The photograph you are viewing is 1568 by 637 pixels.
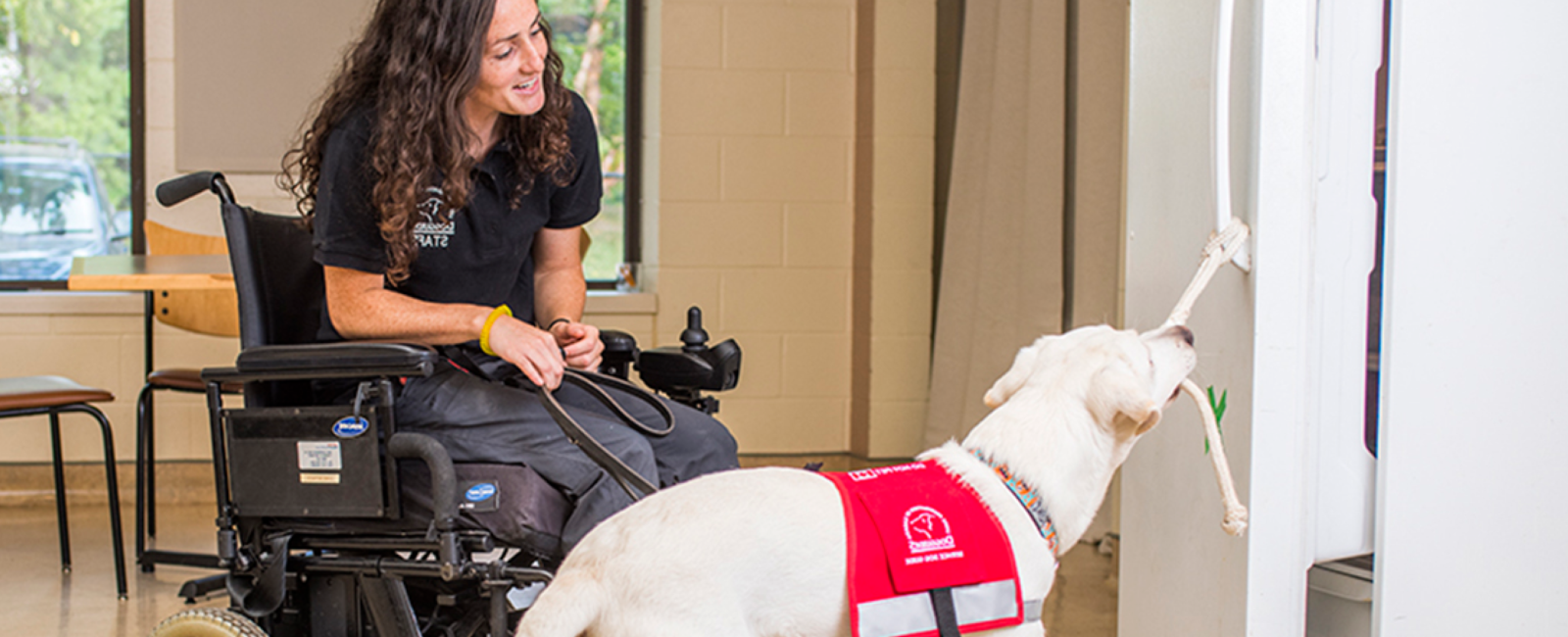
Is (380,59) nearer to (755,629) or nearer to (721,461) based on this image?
(721,461)

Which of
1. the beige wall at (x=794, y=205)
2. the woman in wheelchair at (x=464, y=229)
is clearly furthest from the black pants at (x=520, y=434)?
the beige wall at (x=794, y=205)

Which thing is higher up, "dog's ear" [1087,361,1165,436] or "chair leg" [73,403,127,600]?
"dog's ear" [1087,361,1165,436]

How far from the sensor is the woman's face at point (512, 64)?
5.28 feet

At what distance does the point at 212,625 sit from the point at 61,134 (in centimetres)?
326

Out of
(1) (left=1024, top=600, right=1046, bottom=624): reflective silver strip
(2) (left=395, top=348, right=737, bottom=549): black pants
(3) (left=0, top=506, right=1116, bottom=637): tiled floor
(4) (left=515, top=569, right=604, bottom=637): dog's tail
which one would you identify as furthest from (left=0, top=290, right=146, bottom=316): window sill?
(1) (left=1024, top=600, right=1046, bottom=624): reflective silver strip

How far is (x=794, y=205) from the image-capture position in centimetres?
414

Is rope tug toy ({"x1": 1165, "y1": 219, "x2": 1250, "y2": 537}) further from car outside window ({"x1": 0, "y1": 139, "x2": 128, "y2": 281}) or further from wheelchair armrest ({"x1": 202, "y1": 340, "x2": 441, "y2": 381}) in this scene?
car outside window ({"x1": 0, "y1": 139, "x2": 128, "y2": 281})

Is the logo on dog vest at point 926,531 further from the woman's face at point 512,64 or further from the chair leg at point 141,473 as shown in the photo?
the chair leg at point 141,473

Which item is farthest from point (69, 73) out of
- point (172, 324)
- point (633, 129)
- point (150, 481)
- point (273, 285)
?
point (273, 285)

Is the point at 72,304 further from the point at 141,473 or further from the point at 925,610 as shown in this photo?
the point at 925,610

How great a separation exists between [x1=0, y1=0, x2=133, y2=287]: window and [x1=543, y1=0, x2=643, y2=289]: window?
1.53 meters

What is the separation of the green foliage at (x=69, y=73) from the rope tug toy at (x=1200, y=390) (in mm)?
3906

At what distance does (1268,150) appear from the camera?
4.48 feet

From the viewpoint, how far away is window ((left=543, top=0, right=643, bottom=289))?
4.33 metres
